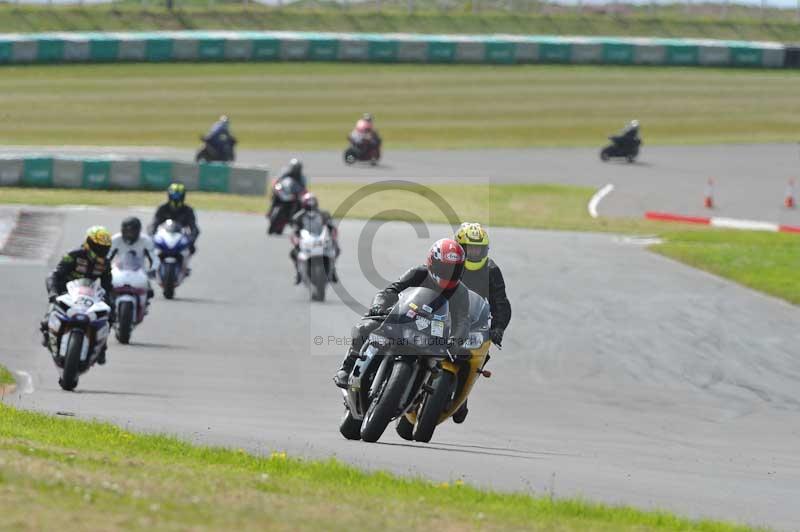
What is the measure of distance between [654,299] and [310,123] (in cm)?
3491

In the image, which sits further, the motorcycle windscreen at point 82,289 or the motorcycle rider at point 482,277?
the motorcycle windscreen at point 82,289

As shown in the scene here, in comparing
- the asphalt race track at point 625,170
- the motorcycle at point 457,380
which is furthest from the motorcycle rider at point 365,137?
the motorcycle at point 457,380

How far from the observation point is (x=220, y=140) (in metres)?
43.3

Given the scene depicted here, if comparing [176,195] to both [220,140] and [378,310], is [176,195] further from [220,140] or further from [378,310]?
[220,140]

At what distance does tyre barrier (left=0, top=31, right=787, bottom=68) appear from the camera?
60.3 metres

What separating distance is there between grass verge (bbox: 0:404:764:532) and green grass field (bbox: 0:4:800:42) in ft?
185

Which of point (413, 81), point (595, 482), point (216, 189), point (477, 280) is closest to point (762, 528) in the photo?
point (595, 482)

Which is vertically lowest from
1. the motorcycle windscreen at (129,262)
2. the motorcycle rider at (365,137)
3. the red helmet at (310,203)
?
the motorcycle windscreen at (129,262)

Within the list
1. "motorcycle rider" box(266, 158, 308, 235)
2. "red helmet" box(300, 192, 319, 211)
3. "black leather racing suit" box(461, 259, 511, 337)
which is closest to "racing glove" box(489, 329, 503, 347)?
"black leather racing suit" box(461, 259, 511, 337)

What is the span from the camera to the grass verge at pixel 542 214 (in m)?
26.9

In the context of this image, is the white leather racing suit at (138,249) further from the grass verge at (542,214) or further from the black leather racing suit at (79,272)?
the grass verge at (542,214)

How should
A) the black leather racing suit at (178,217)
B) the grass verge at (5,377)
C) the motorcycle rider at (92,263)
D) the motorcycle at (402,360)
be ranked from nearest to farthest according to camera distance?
the motorcycle at (402,360)
the grass verge at (5,377)
the motorcycle rider at (92,263)
the black leather racing suit at (178,217)

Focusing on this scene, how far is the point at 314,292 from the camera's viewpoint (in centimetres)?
2280

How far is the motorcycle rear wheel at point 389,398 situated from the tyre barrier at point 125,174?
1135 inches
